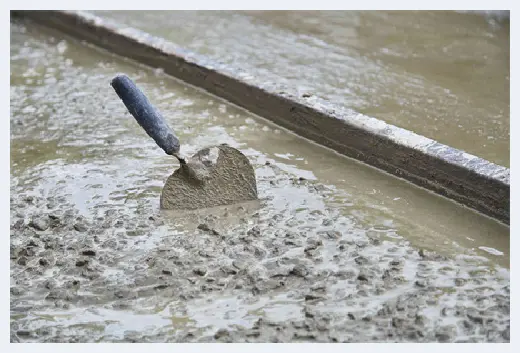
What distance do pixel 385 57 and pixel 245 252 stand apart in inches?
145

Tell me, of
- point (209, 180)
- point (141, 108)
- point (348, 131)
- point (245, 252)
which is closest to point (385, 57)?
point (348, 131)

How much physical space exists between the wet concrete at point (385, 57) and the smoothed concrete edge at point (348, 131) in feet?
0.82

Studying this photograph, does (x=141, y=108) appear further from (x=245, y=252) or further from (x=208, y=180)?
(x=245, y=252)

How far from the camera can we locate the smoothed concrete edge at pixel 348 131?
13.4ft

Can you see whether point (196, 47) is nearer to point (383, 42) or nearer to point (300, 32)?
point (300, 32)

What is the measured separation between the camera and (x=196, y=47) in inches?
294

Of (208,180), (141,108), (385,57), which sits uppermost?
(385,57)

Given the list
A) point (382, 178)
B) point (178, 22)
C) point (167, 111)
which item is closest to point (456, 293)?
point (382, 178)

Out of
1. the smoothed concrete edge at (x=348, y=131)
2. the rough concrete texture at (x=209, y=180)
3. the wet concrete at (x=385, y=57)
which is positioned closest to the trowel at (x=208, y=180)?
the rough concrete texture at (x=209, y=180)

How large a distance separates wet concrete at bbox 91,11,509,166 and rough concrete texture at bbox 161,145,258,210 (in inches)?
51.3

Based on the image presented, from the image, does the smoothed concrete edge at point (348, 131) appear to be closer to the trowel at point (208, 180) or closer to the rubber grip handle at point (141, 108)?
the trowel at point (208, 180)

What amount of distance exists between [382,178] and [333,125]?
57 centimetres

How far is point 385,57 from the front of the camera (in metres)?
6.94

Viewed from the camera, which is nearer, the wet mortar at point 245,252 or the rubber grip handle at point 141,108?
the wet mortar at point 245,252
